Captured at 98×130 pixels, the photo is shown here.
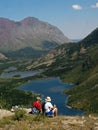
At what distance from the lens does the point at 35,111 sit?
45.5 metres

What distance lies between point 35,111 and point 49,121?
7226mm

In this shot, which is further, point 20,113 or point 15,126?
point 20,113

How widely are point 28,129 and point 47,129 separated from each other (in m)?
2.01

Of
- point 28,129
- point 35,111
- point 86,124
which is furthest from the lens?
point 35,111

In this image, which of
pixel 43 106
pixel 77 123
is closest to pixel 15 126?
pixel 77 123

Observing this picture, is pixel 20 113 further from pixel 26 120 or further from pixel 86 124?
pixel 86 124

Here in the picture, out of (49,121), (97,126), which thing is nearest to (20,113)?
(49,121)

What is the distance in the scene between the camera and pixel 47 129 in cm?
3512

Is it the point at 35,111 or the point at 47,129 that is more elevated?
the point at 35,111

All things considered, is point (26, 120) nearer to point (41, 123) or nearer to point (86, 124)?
point (41, 123)

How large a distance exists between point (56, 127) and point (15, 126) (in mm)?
4461

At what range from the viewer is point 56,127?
35.7 m

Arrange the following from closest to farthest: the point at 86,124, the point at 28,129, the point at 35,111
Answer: the point at 28,129
the point at 86,124
the point at 35,111

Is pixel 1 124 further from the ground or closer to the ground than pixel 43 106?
closer to the ground
